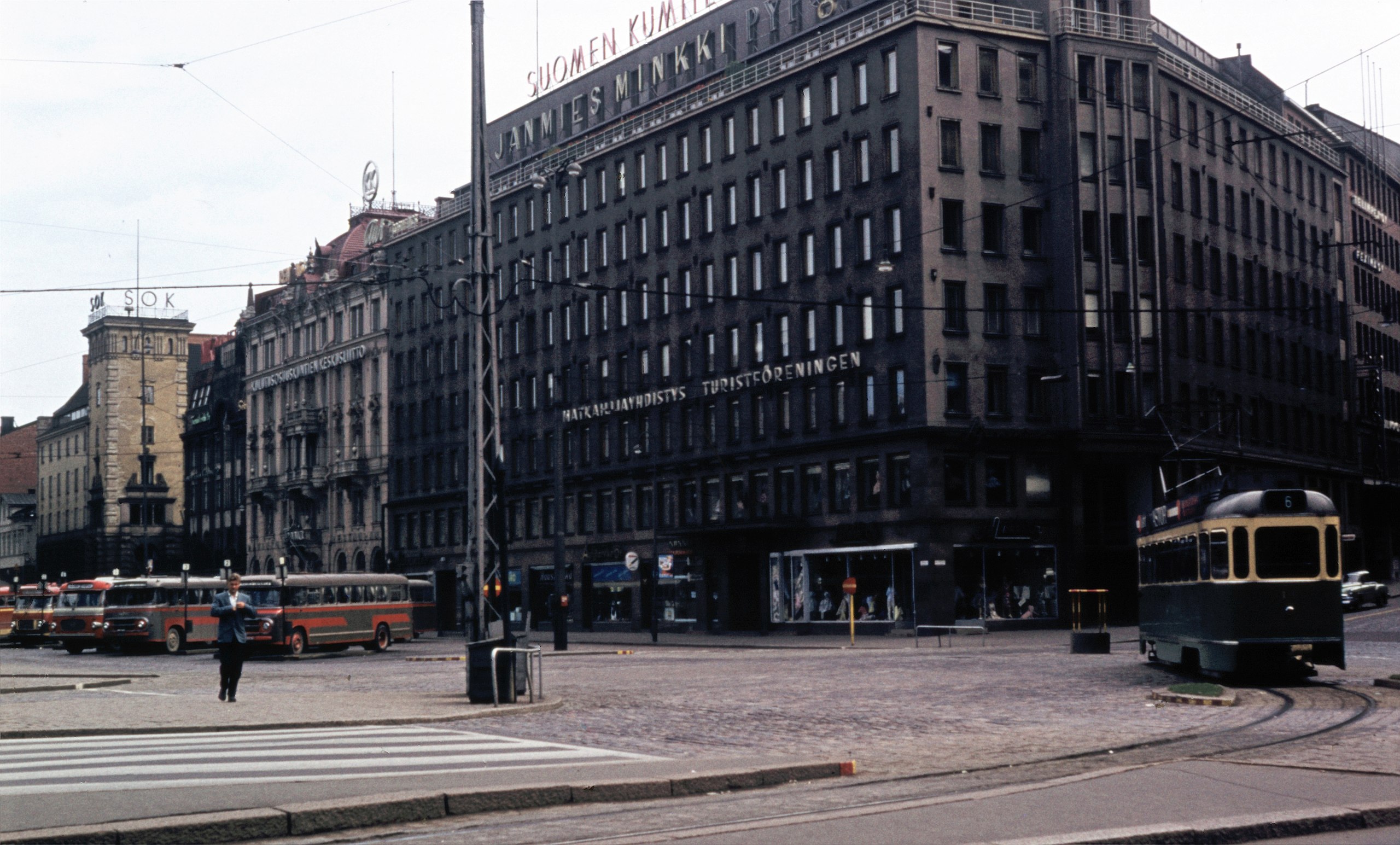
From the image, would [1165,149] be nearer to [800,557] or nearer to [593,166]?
[800,557]

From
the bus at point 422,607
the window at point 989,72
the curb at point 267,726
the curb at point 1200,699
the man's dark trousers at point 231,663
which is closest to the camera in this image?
the curb at point 267,726

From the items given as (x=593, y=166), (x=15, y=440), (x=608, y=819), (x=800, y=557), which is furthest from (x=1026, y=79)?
(x=15, y=440)

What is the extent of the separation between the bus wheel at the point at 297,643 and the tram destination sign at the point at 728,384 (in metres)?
22.4

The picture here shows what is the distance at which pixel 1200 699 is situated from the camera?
20625 mm

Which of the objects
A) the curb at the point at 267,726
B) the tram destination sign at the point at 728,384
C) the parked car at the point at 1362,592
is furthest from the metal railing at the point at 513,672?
the parked car at the point at 1362,592

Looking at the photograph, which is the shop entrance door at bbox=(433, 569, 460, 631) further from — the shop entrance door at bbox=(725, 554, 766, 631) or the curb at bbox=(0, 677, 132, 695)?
the curb at bbox=(0, 677, 132, 695)

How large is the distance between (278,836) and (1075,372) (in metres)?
49.7

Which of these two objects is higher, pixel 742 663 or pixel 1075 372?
pixel 1075 372

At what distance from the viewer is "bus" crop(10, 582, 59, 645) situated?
57.7 meters

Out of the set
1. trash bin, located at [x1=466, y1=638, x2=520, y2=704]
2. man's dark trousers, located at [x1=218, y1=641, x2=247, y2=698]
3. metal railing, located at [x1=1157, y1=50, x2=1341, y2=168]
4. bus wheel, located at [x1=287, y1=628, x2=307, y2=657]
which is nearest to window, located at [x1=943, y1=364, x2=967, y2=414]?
metal railing, located at [x1=1157, y1=50, x2=1341, y2=168]

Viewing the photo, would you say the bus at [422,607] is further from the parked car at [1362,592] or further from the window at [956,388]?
the parked car at [1362,592]

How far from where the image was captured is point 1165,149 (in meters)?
61.0

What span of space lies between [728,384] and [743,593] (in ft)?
26.9

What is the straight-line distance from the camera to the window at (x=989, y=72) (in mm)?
57625
